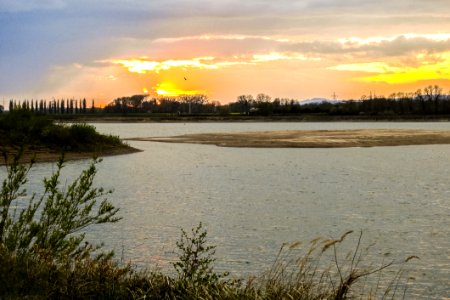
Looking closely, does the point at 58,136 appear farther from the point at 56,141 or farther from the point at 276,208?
the point at 276,208

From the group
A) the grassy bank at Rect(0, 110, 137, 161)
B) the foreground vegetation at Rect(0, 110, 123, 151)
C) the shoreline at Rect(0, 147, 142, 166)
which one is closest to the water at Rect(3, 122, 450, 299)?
the shoreline at Rect(0, 147, 142, 166)

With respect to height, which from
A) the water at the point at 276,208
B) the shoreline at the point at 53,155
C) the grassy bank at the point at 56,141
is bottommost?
the water at the point at 276,208

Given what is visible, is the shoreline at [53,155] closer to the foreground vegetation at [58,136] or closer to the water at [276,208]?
the foreground vegetation at [58,136]

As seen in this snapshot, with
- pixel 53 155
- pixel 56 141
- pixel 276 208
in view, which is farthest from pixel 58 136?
pixel 276 208

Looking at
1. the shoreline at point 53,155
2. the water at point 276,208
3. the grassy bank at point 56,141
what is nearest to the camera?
the water at point 276,208

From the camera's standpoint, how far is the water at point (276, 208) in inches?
557

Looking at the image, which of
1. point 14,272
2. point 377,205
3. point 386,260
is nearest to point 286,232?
point 386,260

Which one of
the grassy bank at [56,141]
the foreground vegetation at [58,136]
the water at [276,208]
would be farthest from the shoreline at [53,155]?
the water at [276,208]

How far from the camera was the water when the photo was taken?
14.2m

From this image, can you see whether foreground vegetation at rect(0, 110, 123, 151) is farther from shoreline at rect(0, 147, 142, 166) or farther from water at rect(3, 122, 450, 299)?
water at rect(3, 122, 450, 299)

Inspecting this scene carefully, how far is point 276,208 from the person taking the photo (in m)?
21.5

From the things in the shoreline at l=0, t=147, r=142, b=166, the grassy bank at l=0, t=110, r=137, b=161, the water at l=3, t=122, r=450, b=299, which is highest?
the grassy bank at l=0, t=110, r=137, b=161

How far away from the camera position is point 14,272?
8.42m

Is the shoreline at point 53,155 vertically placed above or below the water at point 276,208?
above
